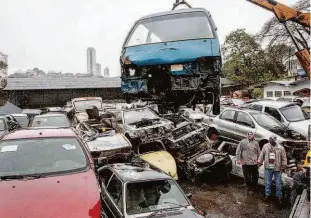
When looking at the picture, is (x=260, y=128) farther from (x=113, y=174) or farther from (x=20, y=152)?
(x=20, y=152)

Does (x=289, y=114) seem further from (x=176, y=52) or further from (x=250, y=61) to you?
(x=250, y=61)

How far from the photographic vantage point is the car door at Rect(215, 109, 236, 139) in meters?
12.5

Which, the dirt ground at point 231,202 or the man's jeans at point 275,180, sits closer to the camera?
the dirt ground at point 231,202

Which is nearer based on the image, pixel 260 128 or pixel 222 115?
pixel 260 128

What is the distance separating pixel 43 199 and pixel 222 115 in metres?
9.86

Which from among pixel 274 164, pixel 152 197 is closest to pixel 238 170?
pixel 274 164

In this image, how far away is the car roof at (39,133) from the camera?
573cm

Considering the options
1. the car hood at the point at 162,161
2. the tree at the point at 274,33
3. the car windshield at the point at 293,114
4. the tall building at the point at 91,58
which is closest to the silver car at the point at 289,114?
the car windshield at the point at 293,114

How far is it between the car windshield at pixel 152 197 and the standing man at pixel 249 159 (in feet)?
12.0

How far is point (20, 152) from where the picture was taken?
5293 millimetres

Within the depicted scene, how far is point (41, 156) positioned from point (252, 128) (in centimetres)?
794

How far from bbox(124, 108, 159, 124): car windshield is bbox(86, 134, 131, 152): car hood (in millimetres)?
1856

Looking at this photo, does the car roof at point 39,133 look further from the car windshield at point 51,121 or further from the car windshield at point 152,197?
the car windshield at point 51,121

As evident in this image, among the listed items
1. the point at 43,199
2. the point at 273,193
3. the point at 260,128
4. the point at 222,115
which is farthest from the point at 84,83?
the point at 43,199
